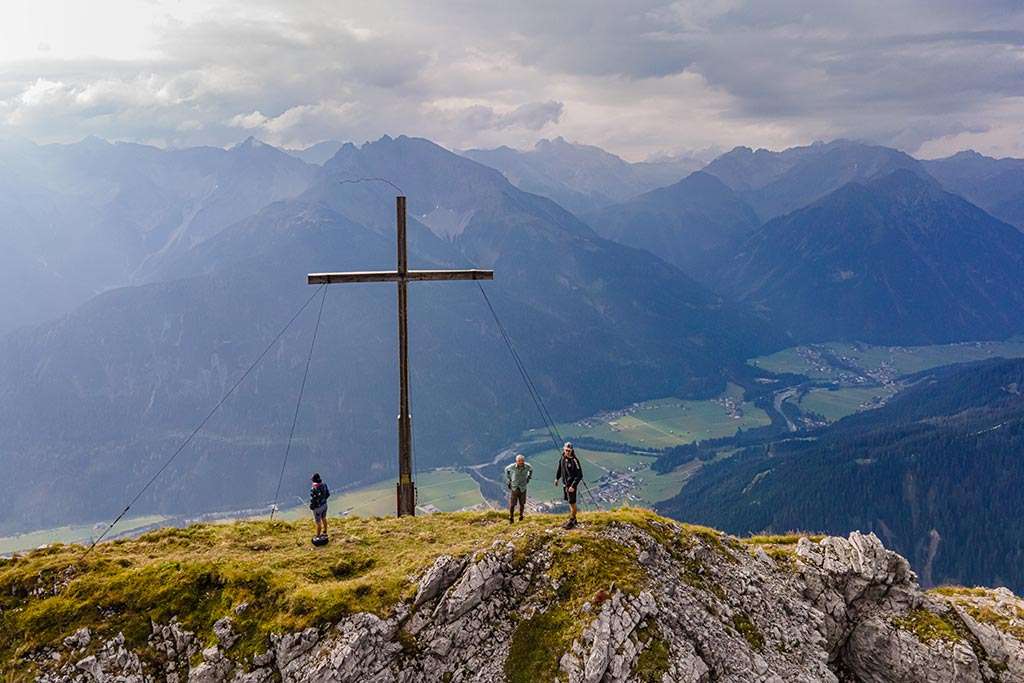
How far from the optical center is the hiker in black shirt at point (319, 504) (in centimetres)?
2294

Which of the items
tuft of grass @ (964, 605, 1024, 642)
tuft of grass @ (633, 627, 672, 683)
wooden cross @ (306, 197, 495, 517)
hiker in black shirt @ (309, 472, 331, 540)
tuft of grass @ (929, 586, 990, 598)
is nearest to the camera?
tuft of grass @ (633, 627, 672, 683)

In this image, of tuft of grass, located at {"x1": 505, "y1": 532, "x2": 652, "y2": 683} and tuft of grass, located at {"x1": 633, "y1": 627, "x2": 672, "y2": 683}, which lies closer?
tuft of grass, located at {"x1": 633, "y1": 627, "x2": 672, "y2": 683}

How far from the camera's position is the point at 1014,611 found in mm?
25344

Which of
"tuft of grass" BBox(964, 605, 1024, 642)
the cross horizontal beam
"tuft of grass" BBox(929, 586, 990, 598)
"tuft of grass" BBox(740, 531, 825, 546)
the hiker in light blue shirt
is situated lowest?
"tuft of grass" BBox(929, 586, 990, 598)

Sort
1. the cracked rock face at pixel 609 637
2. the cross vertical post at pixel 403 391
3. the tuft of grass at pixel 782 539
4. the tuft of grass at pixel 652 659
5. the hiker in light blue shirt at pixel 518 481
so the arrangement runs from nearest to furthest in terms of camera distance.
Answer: the tuft of grass at pixel 652 659
the cracked rock face at pixel 609 637
the hiker in light blue shirt at pixel 518 481
the cross vertical post at pixel 403 391
the tuft of grass at pixel 782 539

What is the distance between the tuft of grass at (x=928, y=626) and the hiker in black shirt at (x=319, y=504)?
2152 centimetres

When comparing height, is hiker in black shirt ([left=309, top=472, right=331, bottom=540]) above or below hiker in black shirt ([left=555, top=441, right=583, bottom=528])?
below

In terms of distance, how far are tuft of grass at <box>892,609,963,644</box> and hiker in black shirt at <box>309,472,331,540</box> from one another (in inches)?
847

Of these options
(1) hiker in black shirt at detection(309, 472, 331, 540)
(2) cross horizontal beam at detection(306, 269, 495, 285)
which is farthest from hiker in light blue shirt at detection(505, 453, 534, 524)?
(2) cross horizontal beam at detection(306, 269, 495, 285)

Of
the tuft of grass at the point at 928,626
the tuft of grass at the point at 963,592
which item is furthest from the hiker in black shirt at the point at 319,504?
the tuft of grass at the point at 963,592

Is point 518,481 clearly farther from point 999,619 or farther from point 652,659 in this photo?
point 999,619

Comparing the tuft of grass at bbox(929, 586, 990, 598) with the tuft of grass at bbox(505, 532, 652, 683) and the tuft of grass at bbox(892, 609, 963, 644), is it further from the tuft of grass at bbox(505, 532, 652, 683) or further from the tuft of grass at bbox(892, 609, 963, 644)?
the tuft of grass at bbox(505, 532, 652, 683)

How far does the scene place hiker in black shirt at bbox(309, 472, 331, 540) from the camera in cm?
2294

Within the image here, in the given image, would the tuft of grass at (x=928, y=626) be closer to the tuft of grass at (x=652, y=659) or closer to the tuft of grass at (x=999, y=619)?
the tuft of grass at (x=999, y=619)
